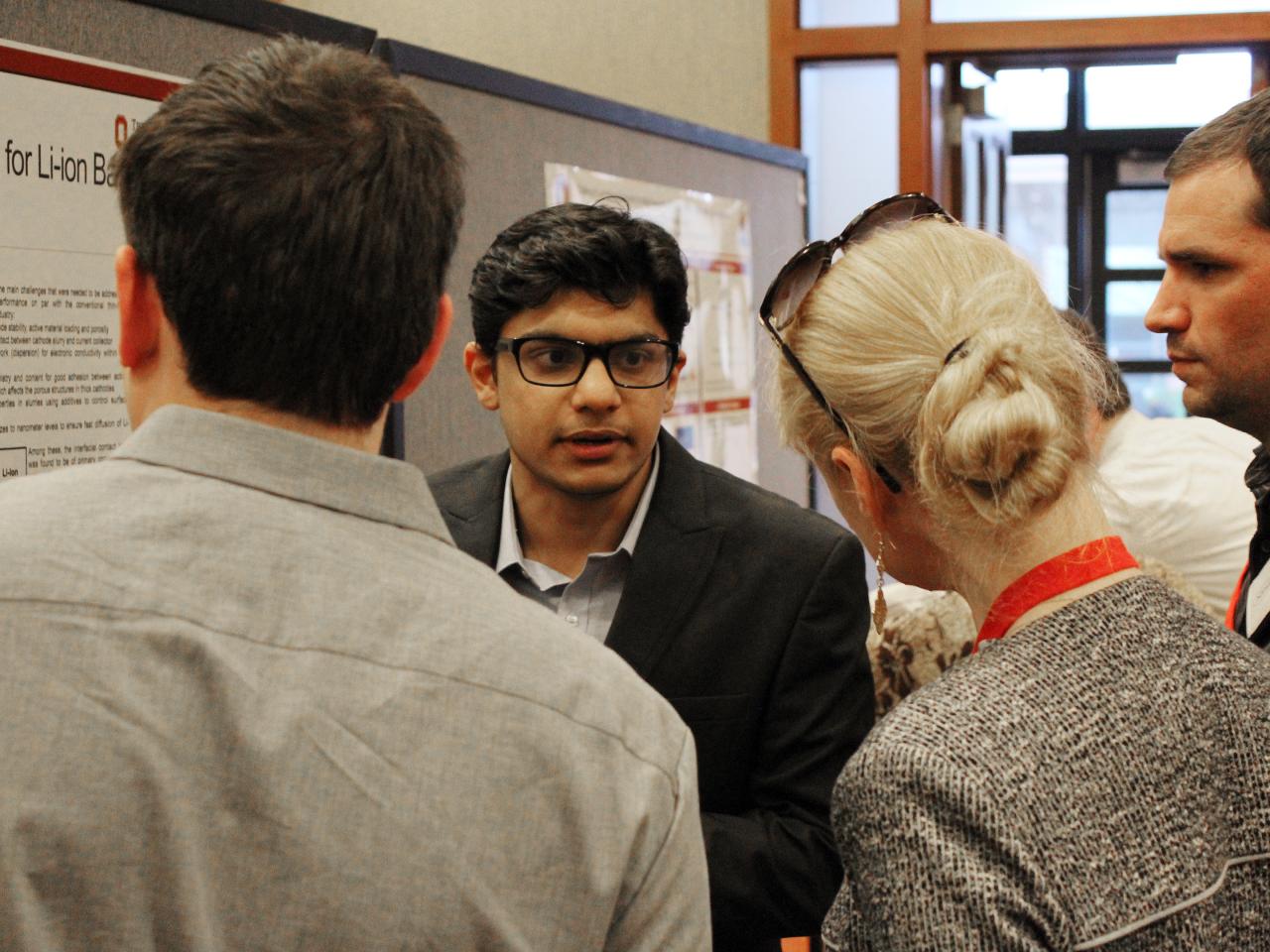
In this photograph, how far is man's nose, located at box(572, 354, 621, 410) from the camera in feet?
5.49

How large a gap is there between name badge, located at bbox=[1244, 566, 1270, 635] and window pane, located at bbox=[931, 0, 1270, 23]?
3.10m

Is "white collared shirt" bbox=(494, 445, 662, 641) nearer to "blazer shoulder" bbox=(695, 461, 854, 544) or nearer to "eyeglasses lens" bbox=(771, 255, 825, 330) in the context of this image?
"blazer shoulder" bbox=(695, 461, 854, 544)

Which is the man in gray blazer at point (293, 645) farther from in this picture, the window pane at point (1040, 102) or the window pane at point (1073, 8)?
the window pane at point (1040, 102)

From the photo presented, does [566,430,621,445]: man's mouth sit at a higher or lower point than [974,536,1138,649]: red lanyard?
higher

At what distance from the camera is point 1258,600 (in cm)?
163

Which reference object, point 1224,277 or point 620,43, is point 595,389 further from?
point 620,43

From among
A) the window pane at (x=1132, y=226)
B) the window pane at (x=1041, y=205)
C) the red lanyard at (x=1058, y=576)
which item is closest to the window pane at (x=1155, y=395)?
the window pane at (x=1132, y=226)

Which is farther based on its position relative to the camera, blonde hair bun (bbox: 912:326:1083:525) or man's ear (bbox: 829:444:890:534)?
man's ear (bbox: 829:444:890:534)

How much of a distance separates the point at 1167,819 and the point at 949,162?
3879mm

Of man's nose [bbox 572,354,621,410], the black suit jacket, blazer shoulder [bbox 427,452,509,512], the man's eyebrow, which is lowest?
the black suit jacket

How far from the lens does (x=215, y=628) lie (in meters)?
0.73

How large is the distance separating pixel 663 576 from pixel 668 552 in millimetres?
33

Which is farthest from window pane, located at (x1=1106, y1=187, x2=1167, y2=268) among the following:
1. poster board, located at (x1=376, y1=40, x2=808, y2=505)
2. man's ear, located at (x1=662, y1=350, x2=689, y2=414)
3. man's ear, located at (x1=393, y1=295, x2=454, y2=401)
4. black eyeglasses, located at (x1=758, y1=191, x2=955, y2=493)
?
man's ear, located at (x1=393, y1=295, x2=454, y2=401)

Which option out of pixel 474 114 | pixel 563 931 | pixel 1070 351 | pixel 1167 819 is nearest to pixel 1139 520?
pixel 474 114
